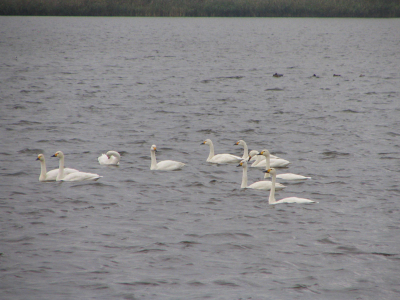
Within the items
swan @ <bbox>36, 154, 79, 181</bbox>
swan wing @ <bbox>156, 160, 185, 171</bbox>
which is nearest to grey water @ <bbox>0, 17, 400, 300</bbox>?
swan wing @ <bbox>156, 160, 185, 171</bbox>

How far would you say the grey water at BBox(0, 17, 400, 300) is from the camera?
352 inches

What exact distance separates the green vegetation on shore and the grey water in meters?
49.3

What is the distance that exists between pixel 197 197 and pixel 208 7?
7318 cm

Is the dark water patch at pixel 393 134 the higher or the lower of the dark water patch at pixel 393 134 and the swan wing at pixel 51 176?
the higher

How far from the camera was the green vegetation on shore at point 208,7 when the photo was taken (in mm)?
78944

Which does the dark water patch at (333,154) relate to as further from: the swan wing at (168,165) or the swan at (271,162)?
the swan wing at (168,165)

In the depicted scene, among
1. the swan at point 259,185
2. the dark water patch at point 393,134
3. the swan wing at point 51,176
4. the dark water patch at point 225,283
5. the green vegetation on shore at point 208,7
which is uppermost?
the green vegetation on shore at point 208,7

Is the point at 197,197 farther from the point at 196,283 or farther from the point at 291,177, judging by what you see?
the point at 196,283

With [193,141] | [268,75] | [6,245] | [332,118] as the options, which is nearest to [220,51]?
[268,75]

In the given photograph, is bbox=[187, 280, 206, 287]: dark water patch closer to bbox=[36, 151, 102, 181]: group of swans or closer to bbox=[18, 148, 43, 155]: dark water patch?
bbox=[36, 151, 102, 181]: group of swans

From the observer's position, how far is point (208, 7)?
8300 cm

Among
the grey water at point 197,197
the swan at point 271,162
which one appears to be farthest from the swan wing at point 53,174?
the swan at point 271,162

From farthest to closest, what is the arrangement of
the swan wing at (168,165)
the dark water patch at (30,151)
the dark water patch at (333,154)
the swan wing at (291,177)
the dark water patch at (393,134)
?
the dark water patch at (393,134) < the dark water patch at (30,151) < the dark water patch at (333,154) < the swan wing at (168,165) < the swan wing at (291,177)

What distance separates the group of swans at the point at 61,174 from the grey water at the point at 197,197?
0.26 metres
